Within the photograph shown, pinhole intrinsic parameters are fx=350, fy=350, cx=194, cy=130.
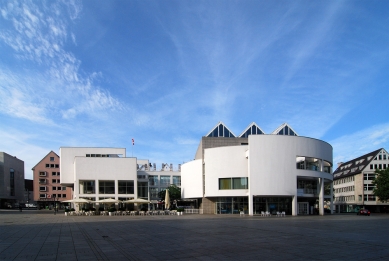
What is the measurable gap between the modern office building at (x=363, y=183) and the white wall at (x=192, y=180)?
143 ft

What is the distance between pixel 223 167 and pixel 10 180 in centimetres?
9498

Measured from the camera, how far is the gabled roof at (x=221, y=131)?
6606cm

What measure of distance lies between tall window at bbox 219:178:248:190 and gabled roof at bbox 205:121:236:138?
1327 cm

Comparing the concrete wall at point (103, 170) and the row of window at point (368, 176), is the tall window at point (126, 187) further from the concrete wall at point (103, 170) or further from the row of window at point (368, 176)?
the row of window at point (368, 176)

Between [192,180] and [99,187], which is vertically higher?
[192,180]

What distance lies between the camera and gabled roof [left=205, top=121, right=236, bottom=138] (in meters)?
66.1

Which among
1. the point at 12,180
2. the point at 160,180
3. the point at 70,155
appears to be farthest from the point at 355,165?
the point at 12,180

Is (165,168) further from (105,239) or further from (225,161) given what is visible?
(105,239)

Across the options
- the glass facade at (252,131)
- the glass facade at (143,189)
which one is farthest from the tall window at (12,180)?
the glass facade at (252,131)

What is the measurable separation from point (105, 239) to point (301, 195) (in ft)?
126

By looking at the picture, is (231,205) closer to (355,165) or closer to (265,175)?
(265,175)

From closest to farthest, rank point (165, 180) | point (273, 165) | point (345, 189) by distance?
point (273, 165), point (165, 180), point (345, 189)

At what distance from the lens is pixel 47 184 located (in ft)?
408

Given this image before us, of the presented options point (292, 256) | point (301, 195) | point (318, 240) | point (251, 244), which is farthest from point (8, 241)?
point (301, 195)
